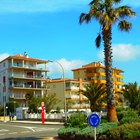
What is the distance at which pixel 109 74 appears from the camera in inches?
1027

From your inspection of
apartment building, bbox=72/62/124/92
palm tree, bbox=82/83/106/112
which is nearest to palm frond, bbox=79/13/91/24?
palm tree, bbox=82/83/106/112

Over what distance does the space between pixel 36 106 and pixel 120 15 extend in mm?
59424

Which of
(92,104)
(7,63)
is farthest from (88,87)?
(7,63)

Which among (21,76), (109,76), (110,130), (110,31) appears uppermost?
(21,76)

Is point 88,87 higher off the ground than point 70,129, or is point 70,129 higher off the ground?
point 88,87

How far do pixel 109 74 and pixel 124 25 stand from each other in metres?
3.49

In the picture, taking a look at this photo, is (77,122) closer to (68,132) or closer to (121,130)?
(68,132)

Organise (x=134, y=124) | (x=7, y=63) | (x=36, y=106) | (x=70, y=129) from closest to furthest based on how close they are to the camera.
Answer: (x=134, y=124)
(x=70, y=129)
(x=36, y=106)
(x=7, y=63)

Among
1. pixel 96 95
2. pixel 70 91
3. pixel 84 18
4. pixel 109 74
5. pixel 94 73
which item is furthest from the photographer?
pixel 94 73

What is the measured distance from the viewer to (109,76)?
26.1 metres

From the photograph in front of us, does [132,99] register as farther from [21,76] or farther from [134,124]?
[21,76]

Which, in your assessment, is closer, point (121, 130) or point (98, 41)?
point (121, 130)

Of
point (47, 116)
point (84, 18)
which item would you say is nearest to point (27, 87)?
point (47, 116)

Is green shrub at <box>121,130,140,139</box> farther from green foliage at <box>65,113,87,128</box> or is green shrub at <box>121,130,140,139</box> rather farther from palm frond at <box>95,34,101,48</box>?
palm frond at <box>95,34,101,48</box>
